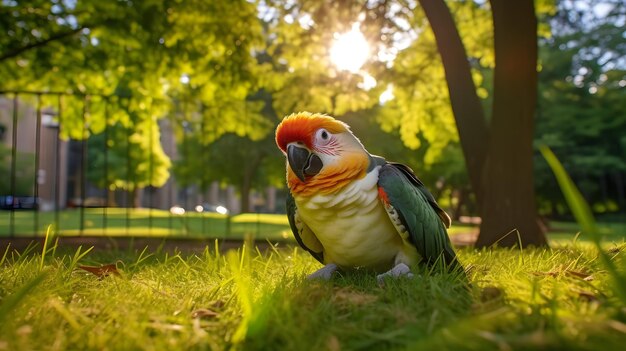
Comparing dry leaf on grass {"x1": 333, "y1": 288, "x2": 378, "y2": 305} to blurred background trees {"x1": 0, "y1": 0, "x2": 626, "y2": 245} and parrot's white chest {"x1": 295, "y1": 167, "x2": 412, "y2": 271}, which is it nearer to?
parrot's white chest {"x1": 295, "y1": 167, "x2": 412, "y2": 271}

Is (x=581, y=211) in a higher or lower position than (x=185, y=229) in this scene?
higher

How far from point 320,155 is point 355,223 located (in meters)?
0.37

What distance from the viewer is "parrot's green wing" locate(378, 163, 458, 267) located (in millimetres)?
2305

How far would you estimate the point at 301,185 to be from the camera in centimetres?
235

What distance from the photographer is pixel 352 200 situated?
7.48 feet

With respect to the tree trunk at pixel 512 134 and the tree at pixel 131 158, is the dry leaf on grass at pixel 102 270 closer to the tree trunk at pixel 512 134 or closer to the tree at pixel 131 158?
the tree trunk at pixel 512 134

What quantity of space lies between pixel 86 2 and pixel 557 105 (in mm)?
20172

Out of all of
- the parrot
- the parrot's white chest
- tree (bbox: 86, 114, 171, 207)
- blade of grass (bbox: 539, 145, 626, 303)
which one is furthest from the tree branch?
blade of grass (bbox: 539, 145, 626, 303)

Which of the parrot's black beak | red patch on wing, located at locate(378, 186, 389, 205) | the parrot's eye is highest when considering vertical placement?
the parrot's eye

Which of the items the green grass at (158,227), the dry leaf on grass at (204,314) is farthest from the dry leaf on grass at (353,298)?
the green grass at (158,227)

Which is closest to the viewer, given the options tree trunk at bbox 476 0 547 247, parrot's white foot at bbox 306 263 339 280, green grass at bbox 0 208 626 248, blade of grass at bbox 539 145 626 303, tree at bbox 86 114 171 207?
blade of grass at bbox 539 145 626 303

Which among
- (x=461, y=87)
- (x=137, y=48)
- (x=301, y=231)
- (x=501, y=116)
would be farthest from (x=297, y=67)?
(x=301, y=231)

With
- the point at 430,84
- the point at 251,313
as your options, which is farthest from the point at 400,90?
the point at 251,313

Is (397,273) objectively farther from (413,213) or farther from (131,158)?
(131,158)
